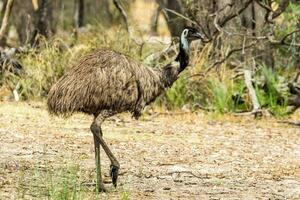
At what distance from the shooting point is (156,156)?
913 centimetres

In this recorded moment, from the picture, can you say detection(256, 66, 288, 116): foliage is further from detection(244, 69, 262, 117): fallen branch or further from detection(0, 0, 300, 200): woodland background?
detection(244, 69, 262, 117): fallen branch

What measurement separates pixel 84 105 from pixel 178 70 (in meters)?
1.42

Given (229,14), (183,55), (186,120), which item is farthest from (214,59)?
(183,55)

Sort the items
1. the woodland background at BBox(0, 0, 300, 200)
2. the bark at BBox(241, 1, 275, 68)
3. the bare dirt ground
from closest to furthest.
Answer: the bare dirt ground → the woodland background at BBox(0, 0, 300, 200) → the bark at BBox(241, 1, 275, 68)

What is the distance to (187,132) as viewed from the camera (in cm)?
1097

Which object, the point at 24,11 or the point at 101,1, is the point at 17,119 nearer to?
the point at 24,11

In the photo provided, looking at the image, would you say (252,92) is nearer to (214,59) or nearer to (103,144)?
(214,59)

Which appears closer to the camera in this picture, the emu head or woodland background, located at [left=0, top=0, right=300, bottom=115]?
the emu head

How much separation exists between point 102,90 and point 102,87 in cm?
2

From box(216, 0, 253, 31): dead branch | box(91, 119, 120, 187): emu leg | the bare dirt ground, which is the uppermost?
box(216, 0, 253, 31): dead branch

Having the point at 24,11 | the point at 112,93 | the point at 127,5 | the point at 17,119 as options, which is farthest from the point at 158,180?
the point at 24,11

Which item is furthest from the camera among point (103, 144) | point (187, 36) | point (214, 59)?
point (214, 59)

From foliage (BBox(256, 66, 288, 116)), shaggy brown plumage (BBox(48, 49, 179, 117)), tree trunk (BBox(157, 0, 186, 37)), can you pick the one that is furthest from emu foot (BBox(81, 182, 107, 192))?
tree trunk (BBox(157, 0, 186, 37))

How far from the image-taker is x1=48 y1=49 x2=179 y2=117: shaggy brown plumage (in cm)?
714
